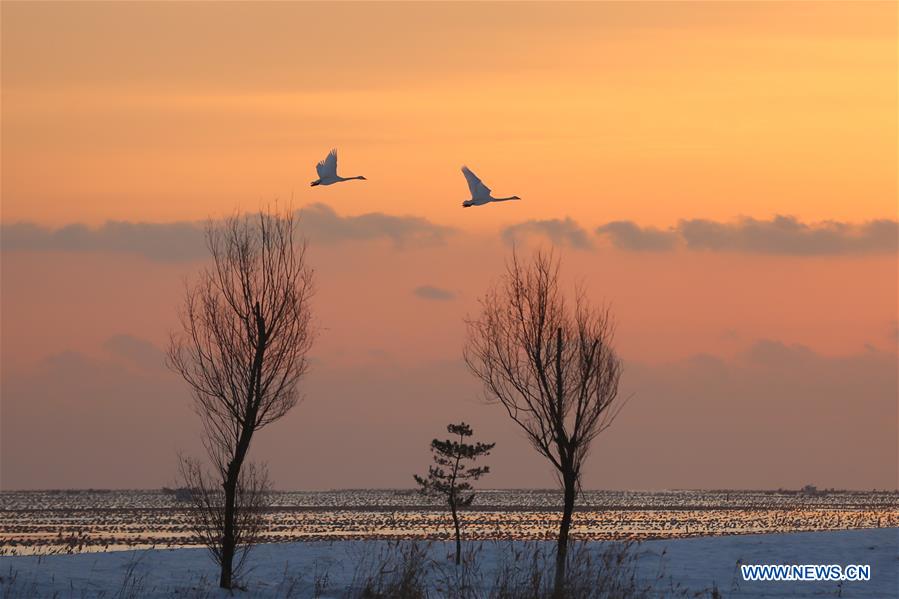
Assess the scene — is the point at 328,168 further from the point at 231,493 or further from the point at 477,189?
the point at 231,493

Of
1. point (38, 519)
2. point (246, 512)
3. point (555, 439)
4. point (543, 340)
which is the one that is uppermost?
point (543, 340)

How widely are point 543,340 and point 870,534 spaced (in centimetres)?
1190

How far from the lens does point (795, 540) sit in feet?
99.8

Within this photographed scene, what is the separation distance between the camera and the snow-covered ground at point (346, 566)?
74.4ft

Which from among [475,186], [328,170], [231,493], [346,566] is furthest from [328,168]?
[346,566]

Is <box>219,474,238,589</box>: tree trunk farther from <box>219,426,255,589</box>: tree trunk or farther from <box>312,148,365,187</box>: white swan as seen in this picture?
<box>312,148,365,187</box>: white swan

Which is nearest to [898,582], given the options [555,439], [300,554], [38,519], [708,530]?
[555,439]

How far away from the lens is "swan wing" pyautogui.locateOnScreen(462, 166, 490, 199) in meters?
25.7

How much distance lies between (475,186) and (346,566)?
1096cm

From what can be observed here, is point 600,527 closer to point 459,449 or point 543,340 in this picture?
point 459,449

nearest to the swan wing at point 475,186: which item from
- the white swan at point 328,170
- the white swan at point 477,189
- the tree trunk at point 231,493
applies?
the white swan at point 477,189

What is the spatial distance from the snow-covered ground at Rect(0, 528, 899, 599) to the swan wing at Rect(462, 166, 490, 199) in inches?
314

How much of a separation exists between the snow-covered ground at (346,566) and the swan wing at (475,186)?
7.98 m

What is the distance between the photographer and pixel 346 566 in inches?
1180
